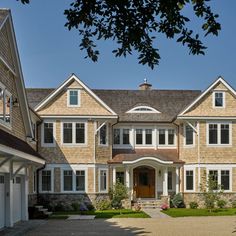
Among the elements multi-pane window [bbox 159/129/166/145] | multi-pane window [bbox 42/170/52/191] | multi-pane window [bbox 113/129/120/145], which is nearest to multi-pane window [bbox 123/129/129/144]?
multi-pane window [bbox 113/129/120/145]

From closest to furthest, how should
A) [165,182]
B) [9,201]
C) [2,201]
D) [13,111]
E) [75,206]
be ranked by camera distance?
[2,201]
[9,201]
[13,111]
[75,206]
[165,182]

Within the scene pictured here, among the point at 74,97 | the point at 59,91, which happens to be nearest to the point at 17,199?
the point at 59,91

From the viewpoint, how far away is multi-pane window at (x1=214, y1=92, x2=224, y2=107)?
3525 centimetres

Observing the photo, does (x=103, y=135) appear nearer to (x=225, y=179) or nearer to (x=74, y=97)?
(x=74, y=97)

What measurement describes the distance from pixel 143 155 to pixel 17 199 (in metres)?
13.5

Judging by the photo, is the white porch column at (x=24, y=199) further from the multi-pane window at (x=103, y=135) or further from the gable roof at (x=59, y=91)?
the multi-pane window at (x=103, y=135)

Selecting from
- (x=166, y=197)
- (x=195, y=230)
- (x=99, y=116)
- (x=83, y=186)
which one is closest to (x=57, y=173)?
(x=83, y=186)

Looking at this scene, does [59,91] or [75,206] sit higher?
[59,91]

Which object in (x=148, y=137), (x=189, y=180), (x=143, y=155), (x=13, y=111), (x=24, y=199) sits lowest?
(x=24, y=199)

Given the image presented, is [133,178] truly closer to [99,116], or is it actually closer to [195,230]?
[99,116]

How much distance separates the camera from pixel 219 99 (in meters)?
35.3

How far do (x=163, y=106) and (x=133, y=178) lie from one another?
551 centimetres

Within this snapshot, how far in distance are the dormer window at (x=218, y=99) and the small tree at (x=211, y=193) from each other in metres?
4.86

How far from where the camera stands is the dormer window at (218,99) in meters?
35.2
